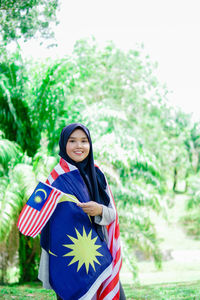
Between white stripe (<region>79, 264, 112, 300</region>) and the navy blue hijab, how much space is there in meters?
0.43

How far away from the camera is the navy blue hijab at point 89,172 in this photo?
2.19m

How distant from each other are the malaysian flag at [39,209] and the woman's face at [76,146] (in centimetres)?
29

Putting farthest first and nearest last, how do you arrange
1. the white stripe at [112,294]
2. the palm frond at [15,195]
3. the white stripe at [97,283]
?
the palm frond at [15,195], the white stripe at [112,294], the white stripe at [97,283]

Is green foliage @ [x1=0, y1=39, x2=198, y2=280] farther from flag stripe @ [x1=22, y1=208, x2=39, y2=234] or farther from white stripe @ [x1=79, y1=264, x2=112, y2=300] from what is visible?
white stripe @ [x1=79, y1=264, x2=112, y2=300]

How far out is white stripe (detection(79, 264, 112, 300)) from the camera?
78.7 inches

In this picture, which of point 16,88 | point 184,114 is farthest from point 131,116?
point 184,114

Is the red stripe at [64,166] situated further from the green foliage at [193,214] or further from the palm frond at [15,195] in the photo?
the green foliage at [193,214]

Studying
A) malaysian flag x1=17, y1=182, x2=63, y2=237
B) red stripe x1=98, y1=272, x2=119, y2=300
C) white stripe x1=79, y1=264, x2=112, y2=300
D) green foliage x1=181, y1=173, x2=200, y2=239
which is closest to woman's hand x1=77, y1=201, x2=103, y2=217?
malaysian flag x1=17, y1=182, x2=63, y2=237

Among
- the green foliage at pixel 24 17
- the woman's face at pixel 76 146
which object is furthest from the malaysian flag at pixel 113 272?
the green foliage at pixel 24 17

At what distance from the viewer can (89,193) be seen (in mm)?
2201

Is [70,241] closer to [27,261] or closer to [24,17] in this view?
[24,17]

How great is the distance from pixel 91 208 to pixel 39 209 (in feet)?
1.07

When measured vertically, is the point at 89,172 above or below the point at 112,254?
above

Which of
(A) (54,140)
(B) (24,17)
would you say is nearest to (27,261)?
(A) (54,140)
